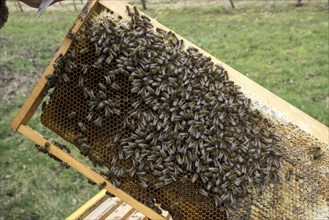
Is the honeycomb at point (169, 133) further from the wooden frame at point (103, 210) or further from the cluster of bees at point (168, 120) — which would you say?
the wooden frame at point (103, 210)

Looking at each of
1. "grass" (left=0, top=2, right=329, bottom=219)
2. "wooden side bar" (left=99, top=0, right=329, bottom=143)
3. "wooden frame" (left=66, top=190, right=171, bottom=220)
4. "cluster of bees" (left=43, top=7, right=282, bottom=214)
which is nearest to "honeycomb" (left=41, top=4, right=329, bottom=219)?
"cluster of bees" (left=43, top=7, right=282, bottom=214)

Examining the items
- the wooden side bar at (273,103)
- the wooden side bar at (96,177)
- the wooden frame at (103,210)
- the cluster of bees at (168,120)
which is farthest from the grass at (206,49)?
the wooden side bar at (273,103)

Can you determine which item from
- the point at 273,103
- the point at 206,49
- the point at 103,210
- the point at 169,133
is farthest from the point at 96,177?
the point at 206,49

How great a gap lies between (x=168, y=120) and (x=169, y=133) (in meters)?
0.11

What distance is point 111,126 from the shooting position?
380 centimetres

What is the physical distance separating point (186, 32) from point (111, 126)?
43.2ft

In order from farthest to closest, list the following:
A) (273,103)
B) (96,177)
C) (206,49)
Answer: (206,49) → (273,103) → (96,177)

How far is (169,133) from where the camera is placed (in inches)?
145

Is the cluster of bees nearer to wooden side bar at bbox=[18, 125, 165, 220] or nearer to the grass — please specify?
wooden side bar at bbox=[18, 125, 165, 220]

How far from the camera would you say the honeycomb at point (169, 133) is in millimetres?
3672

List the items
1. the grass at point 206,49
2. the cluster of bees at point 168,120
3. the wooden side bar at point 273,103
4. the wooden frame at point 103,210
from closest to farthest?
the cluster of bees at point 168,120 < the wooden side bar at point 273,103 < the wooden frame at point 103,210 < the grass at point 206,49

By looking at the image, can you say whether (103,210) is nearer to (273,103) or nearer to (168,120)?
(168,120)

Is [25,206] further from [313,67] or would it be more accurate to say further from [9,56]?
[9,56]

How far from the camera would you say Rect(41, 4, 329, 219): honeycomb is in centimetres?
367
